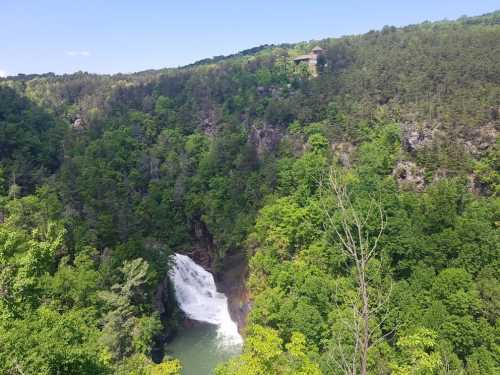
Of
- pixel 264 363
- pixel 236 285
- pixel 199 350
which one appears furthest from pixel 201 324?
pixel 264 363

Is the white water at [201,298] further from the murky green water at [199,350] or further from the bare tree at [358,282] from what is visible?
the bare tree at [358,282]

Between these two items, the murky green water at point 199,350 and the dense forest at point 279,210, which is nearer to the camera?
the dense forest at point 279,210

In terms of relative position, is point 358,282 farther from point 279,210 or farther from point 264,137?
point 264,137

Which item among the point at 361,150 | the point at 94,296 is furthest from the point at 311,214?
the point at 94,296

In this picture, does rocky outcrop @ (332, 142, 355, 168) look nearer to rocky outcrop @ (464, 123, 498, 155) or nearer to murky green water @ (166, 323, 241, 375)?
rocky outcrop @ (464, 123, 498, 155)

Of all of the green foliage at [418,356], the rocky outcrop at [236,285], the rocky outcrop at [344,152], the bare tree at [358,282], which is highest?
the bare tree at [358,282]

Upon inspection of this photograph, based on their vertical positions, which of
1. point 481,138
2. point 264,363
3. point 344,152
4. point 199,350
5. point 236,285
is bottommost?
point 199,350

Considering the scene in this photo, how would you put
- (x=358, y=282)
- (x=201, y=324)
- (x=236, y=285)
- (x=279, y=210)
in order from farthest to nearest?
(x=236, y=285), (x=279, y=210), (x=201, y=324), (x=358, y=282)

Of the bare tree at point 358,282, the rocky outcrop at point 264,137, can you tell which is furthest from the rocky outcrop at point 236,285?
the bare tree at point 358,282
